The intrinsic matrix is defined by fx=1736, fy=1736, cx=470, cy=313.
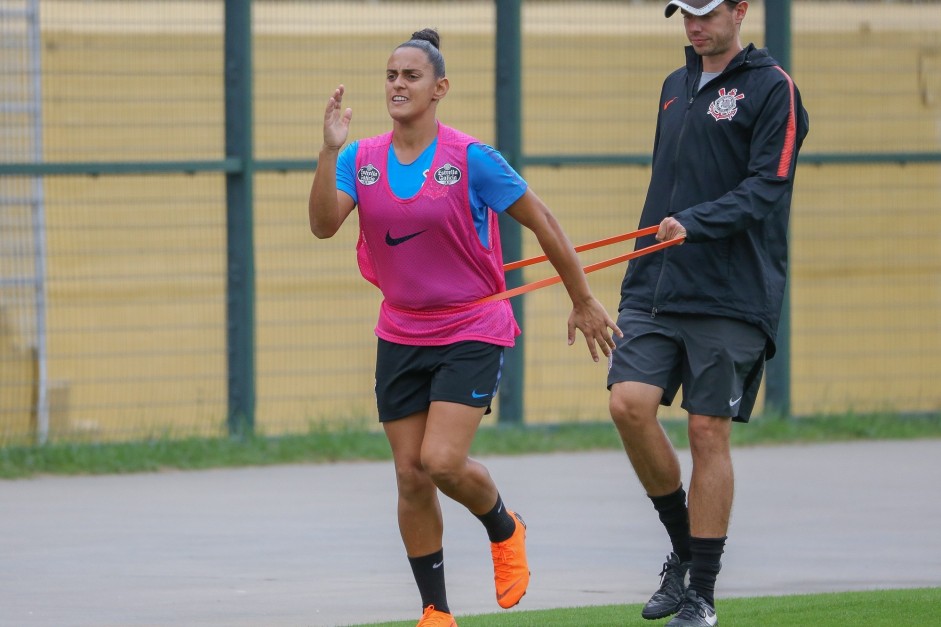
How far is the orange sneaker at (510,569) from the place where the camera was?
575 centimetres

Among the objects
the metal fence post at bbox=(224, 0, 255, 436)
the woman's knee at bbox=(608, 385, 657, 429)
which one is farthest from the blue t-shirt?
the metal fence post at bbox=(224, 0, 255, 436)

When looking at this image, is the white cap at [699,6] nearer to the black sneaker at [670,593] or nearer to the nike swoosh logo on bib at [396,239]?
the nike swoosh logo on bib at [396,239]

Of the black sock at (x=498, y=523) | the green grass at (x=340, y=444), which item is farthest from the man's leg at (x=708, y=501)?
the green grass at (x=340, y=444)

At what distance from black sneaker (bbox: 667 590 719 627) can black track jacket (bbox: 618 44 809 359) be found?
956 mm

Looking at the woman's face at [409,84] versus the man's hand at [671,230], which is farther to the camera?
the man's hand at [671,230]

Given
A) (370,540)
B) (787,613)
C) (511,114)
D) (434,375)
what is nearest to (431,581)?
(434,375)

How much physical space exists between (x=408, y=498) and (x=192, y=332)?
5187 millimetres

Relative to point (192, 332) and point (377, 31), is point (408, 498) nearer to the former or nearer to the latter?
point (192, 332)

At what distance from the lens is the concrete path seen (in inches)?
259

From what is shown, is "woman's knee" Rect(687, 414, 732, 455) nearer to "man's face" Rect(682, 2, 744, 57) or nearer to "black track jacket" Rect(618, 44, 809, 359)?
"black track jacket" Rect(618, 44, 809, 359)

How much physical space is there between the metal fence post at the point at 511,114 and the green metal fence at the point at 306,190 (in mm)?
17

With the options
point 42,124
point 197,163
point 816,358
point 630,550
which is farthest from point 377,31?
point 630,550

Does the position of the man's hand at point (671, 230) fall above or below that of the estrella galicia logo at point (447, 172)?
below

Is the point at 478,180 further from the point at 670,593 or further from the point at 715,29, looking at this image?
the point at 670,593
